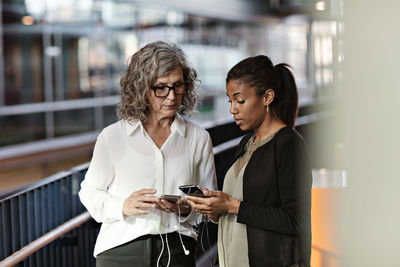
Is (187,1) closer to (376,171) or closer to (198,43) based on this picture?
(198,43)

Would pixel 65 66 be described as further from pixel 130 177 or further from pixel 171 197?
pixel 171 197

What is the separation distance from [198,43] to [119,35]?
148 inches

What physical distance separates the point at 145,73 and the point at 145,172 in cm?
39

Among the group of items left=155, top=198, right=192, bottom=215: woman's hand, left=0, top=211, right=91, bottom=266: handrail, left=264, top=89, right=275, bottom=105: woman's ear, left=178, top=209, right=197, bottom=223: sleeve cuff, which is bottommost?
left=0, top=211, right=91, bottom=266: handrail

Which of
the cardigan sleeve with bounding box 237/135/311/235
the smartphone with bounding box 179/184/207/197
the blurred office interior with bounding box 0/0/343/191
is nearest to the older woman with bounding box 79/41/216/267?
the smartphone with bounding box 179/184/207/197

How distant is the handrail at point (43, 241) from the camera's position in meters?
2.70

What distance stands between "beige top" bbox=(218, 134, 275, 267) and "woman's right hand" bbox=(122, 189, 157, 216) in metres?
0.26

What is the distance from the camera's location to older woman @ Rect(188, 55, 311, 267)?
1782 mm

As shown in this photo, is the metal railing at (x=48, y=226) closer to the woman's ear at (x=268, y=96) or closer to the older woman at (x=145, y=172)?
the older woman at (x=145, y=172)

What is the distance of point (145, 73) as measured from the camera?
83.8 inches

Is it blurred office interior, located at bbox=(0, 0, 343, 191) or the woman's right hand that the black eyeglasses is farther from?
blurred office interior, located at bbox=(0, 0, 343, 191)

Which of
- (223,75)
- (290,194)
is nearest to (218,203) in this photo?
(290,194)

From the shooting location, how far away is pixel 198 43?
18.2 metres

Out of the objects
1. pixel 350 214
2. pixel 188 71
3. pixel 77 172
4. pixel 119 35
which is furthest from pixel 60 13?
pixel 350 214
